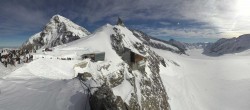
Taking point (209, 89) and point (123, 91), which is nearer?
point (123, 91)

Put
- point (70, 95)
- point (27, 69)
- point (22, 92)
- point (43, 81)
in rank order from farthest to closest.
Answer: point (27, 69) < point (43, 81) < point (22, 92) < point (70, 95)

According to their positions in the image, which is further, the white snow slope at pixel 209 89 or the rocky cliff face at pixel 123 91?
the white snow slope at pixel 209 89

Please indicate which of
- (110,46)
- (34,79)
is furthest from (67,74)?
(110,46)

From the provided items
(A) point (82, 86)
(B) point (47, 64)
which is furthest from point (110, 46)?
(A) point (82, 86)

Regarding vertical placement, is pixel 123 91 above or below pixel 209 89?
above

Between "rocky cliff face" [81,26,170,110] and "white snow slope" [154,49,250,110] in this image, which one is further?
"white snow slope" [154,49,250,110]

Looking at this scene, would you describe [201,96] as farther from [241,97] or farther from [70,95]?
[70,95]

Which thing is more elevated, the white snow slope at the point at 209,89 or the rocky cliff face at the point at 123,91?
the rocky cliff face at the point at 123,91

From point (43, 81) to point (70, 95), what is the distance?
24.1 feet

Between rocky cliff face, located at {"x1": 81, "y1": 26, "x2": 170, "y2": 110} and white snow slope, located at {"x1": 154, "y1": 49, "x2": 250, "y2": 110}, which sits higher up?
rocky cliff face, located at {"x1": 81, "y1": 26, "x2": 170, "y2": 110}

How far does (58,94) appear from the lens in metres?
21.2

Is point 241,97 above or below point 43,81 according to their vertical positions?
below

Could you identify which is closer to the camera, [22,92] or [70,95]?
[70,95]

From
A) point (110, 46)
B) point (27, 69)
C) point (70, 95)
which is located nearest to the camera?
point (70, 95)
